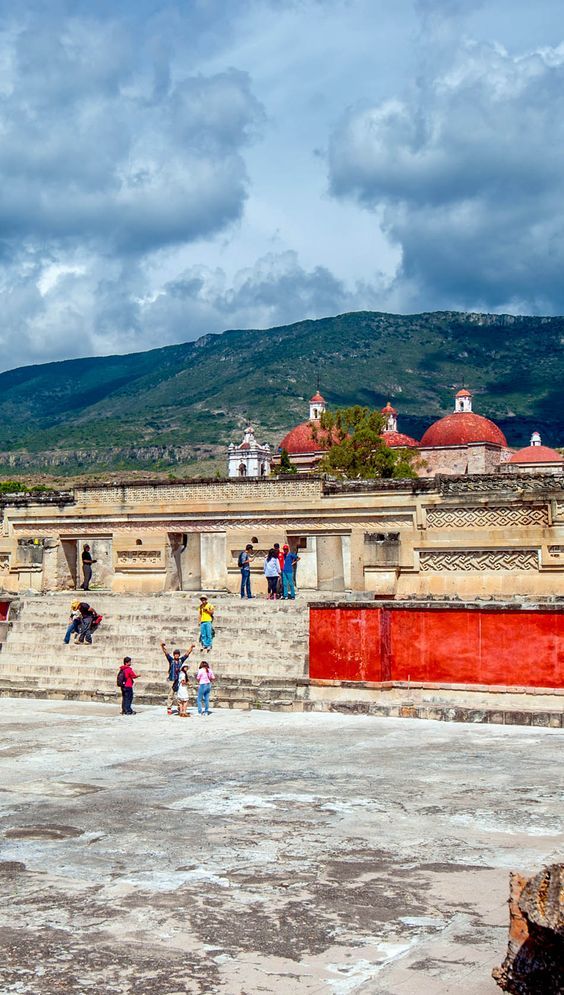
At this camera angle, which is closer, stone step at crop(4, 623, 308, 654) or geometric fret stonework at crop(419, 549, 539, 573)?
stone step at crop(4, 623, 308, 654)

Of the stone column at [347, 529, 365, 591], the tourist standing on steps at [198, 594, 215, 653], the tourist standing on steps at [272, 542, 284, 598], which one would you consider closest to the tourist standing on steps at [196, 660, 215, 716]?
the tourist standing on steps at [198, 594, 215, 653]

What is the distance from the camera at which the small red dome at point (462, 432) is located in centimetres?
5841

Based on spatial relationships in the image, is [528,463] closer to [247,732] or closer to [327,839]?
[247,732]

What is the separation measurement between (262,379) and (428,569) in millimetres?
123687

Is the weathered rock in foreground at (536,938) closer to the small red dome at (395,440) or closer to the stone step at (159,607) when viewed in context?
the stone step at (159,607)

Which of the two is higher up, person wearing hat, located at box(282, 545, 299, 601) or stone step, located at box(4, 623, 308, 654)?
person wearing hat, located at box(282, 545, 299, 601)

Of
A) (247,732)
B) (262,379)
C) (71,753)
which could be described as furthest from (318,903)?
(262,379)

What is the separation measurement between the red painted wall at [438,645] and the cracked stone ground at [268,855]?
1500 mm

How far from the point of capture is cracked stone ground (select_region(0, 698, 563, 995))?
5516 millimetres

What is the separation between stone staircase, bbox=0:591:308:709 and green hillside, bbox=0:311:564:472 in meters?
95.1

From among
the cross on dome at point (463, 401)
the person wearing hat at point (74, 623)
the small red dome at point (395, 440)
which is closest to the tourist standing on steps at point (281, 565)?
the person wearing hat at point (74, 623)

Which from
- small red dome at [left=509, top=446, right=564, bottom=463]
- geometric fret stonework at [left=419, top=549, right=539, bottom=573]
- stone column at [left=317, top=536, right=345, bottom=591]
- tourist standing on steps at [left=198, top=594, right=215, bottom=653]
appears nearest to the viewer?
tourist standing on steps at [left=198, top=594, right=215, bottom=653]

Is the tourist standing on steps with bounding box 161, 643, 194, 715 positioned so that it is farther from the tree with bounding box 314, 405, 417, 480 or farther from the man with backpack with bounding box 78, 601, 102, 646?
the tree with bounding box 314, 405, 417, 480

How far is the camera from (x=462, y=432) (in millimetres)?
58500
